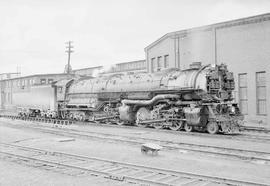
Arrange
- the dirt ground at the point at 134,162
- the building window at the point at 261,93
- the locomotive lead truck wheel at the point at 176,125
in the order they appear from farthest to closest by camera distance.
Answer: the building window at the point at 261,93 → the locomotive lead truck wheel at the point at 176,125 → the dirt ground at the point at 134,162

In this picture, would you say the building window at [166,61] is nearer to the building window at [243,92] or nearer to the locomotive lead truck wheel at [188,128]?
the building window at [243,92]

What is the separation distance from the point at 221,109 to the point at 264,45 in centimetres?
1037

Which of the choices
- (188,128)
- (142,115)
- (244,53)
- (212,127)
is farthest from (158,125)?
(244,53)

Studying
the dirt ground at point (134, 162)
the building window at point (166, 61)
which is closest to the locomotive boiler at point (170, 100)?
the dirt ground at point (134, 162)

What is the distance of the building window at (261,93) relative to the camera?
23969 mm

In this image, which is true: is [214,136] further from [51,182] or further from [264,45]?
[264,45]

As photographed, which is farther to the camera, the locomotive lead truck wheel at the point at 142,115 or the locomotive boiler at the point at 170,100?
the locomotive lead truck wheel at the point at 142,115

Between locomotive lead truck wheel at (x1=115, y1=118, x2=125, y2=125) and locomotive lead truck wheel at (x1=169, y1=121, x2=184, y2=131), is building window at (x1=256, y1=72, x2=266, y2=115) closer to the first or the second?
locomotive lead truck wheel at (x1=169, y1=121, x2=184, y2=131)

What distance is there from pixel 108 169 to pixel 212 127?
846cm

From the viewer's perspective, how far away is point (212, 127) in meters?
15.6

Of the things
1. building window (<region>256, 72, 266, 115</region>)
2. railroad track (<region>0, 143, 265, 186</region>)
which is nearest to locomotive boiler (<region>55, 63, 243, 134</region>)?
railroad track (<region>0, 143, 265, 186</region>)

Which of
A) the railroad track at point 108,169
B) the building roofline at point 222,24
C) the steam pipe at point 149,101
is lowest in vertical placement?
the railroad track at point 108,169

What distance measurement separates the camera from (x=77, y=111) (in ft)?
77.6

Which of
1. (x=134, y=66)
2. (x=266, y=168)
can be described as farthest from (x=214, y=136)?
(x=134, y=66)
